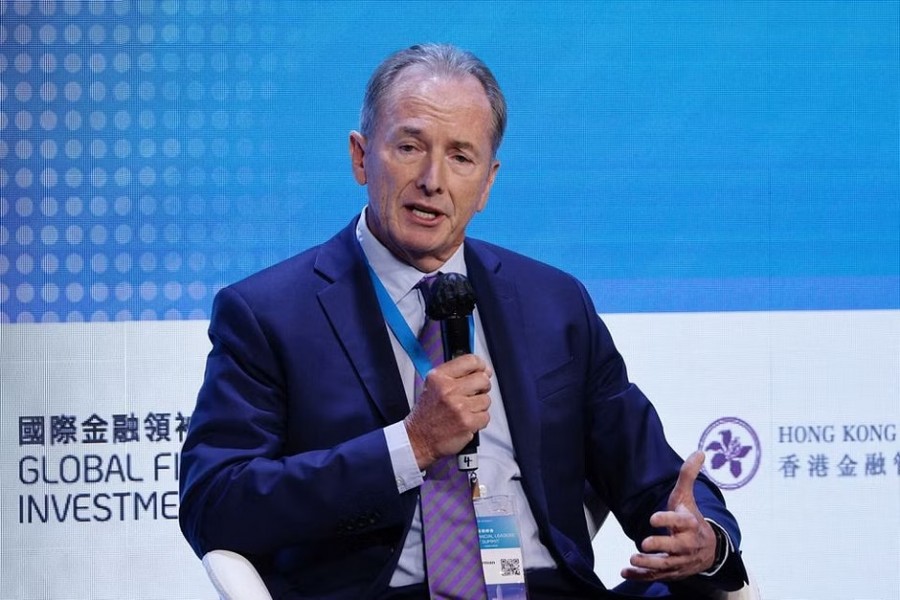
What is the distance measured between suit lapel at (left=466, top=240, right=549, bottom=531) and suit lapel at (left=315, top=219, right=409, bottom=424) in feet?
0.73

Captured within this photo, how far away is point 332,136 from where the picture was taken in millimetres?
3461

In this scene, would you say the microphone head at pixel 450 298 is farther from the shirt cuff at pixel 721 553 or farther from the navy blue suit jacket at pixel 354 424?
the shirt cuff at pixel 721 553

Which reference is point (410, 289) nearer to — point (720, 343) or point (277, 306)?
point (277, 306)

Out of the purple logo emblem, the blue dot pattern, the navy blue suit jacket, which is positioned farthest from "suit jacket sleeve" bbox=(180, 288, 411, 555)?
the purple logo emblem

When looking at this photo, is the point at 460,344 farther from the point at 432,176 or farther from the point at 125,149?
the point at 125,149

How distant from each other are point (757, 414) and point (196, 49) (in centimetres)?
195

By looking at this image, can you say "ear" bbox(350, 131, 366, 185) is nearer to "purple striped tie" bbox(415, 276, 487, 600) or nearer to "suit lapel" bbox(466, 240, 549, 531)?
"suit lapel" bbox(466, 240, 549, 531)

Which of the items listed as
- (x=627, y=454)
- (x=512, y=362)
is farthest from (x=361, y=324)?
(x=627, y=454)

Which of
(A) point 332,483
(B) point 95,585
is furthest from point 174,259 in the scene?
(A) point 332,483

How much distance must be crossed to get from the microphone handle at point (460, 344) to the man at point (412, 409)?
0.10ft

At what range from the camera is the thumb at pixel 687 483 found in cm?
223

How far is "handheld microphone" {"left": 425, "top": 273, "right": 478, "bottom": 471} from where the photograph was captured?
6.70ft

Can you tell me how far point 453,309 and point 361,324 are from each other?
35 cm

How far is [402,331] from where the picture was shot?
2344 mm
